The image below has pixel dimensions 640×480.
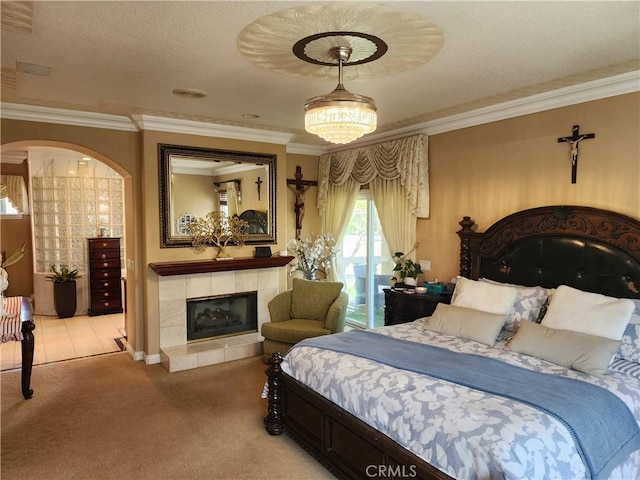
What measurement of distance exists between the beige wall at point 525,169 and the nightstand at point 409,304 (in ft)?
1.60

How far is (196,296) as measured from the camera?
4715 mm

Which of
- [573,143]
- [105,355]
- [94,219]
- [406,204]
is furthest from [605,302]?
[94,219]

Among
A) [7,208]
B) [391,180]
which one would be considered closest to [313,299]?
[391,180]

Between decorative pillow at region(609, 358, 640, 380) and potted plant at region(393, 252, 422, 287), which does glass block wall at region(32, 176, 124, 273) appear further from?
decorative pillow at region(609, 358, 640, 380)

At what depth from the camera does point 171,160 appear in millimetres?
4516

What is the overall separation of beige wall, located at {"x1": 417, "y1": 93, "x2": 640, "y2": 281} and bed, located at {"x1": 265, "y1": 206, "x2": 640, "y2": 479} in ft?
0.60

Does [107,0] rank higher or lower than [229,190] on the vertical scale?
higher

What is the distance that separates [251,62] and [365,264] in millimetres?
3580

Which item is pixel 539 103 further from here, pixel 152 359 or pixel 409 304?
pixel 152 359

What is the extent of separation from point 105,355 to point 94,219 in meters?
2.98

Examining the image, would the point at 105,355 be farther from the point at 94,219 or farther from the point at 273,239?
the point at 94,219

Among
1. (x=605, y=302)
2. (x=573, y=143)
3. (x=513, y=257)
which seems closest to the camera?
(x=605, y=302)

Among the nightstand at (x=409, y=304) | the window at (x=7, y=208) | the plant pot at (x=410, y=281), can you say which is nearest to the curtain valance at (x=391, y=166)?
the plant pot at (x=410, y=281)

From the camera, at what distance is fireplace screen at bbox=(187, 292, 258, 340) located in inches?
190
